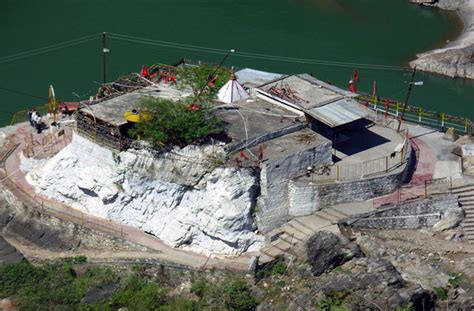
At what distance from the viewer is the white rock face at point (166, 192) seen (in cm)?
4150

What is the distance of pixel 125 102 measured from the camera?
45625 mm

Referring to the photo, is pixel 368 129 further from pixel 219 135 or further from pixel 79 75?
pixel 79 75

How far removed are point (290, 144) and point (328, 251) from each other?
5.34 metres

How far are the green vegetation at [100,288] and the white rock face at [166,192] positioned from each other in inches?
87.8

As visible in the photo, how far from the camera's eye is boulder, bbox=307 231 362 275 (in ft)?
133

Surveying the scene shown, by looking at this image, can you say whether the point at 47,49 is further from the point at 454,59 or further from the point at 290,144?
the point at 290,144

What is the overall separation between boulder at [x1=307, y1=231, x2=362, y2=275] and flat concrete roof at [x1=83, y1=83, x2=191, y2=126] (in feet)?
32.5

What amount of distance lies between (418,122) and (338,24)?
21.0m

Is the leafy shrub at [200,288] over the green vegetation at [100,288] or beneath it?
over

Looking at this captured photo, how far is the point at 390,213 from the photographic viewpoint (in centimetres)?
4300

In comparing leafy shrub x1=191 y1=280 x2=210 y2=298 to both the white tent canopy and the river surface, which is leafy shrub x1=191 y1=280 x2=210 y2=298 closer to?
the white tent canopy

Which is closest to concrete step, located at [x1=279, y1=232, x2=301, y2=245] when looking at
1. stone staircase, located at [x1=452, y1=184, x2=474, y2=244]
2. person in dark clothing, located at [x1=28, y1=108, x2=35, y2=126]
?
stone staircase, located at [x1=452, y1=184, x2=474, y2=244]

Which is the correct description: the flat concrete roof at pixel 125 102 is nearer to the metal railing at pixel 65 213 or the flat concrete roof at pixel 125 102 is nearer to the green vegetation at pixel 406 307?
the metal railing at pixel 65 213

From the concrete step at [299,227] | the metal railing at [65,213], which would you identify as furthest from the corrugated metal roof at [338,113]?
the metal railing at [65,213]
